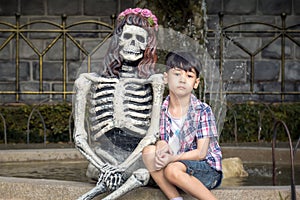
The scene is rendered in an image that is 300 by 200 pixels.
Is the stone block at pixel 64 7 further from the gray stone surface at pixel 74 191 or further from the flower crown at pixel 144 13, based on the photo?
the gray stone surface at pixel 74 191

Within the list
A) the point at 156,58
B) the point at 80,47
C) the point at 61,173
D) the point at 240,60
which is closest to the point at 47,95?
the point at 80,47

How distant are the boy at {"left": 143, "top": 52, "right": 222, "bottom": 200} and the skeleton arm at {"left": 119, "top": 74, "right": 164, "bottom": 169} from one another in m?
0.03

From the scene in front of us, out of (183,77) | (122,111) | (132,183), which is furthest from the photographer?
(122,111)

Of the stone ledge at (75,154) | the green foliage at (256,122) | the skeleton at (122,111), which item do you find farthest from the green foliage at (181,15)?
the skeleton at (122,111)

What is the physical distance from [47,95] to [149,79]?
6.37m

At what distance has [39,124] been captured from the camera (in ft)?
33.7

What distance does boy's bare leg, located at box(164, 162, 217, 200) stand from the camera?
4992 millimetres

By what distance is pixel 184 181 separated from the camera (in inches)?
197

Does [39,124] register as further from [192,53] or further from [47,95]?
[192,53]

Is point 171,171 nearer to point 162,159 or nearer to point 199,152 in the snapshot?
point 162,159

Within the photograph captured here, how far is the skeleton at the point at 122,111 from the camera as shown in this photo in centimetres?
526

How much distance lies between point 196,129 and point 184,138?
Answer: 0.28 ft

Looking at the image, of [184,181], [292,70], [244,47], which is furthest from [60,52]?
[184,181]

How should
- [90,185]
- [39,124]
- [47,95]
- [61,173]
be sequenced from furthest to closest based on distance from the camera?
[47,95] → [39,124] → [61,173] → [90,185]
